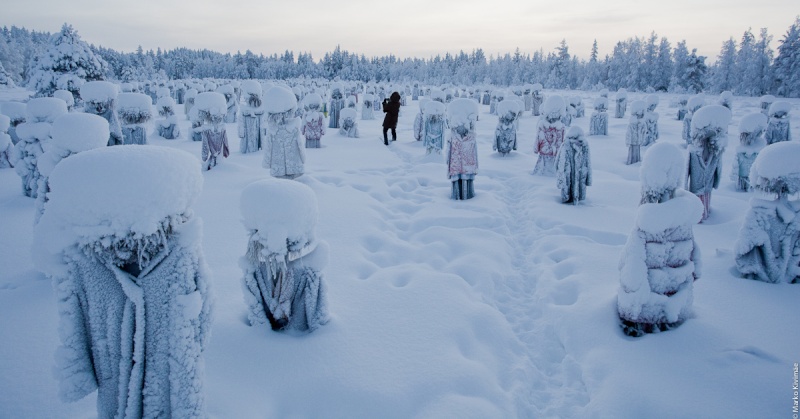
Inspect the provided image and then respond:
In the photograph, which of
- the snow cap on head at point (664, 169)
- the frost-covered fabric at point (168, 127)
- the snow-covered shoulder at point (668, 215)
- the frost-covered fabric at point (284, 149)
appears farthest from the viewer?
the frost-covered fabric at point (168, 127)

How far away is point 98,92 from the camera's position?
876cm

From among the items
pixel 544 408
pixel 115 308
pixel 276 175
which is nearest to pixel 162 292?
pixel 115 308

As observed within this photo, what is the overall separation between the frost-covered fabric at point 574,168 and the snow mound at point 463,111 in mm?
2168

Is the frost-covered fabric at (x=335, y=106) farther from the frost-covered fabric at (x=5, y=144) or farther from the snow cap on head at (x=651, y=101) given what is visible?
the snow cap on head at (x=651, y=101)

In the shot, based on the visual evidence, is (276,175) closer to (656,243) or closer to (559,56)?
(656,243)

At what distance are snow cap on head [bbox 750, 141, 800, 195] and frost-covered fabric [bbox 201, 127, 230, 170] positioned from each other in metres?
11.0

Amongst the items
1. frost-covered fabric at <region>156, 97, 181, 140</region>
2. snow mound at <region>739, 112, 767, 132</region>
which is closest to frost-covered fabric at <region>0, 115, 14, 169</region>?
frost-covered fabric at <region>156, 97, 181, 140</region>

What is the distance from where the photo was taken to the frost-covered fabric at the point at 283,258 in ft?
11.8

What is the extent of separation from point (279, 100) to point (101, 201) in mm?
7763

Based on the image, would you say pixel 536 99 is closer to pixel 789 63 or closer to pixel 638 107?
pixel 638 107

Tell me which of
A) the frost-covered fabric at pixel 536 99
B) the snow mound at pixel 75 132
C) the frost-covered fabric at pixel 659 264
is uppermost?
the frost-covered fabric at pixel 536 99

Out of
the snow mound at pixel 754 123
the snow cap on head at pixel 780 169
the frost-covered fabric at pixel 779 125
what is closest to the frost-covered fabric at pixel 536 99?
the frost-covered fabric at pixel 779 125

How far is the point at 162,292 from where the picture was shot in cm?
227

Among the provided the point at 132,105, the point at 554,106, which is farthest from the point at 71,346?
the point at 554,106
